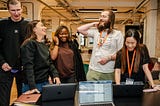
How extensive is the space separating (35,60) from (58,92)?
1.95 feet

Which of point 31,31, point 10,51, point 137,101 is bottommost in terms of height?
point 137,101

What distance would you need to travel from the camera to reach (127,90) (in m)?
1.83

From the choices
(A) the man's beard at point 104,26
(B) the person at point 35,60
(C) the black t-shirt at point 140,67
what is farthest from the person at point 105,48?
(B) the person at point 35,60

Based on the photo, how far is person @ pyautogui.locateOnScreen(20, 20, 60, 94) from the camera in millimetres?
2129

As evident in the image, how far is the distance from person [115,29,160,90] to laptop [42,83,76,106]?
1.89 feet

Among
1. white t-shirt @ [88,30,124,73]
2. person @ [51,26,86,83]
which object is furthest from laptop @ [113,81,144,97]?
person @ [51,26,86,83]

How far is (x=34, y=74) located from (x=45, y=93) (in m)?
0.55

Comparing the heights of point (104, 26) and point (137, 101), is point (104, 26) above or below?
above

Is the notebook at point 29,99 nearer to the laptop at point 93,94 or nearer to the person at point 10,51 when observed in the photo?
the laptop at point 93,94

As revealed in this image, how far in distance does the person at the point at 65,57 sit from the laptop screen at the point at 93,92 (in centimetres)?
115

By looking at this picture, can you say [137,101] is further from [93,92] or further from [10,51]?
[10,51]

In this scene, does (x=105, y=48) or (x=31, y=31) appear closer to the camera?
(x=31, y=31)

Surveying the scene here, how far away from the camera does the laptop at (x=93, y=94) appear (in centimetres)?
162

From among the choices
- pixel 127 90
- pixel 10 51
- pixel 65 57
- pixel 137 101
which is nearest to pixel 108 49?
pixel 65 57
